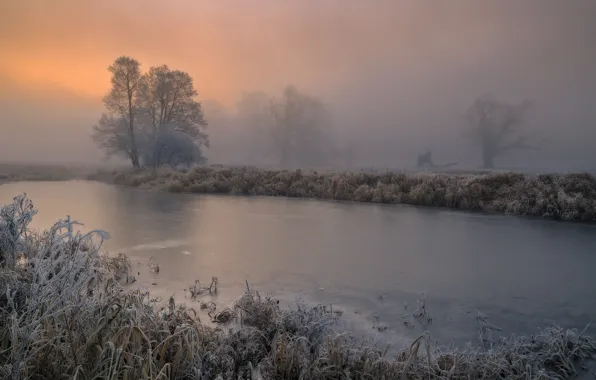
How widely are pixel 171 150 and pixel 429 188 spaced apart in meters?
17.5

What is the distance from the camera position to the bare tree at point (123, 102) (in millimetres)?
A: 24156

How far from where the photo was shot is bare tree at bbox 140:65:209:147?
25.3 meters

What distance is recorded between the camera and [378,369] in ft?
8.16

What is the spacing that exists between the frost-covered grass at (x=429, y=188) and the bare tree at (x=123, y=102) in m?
7.27

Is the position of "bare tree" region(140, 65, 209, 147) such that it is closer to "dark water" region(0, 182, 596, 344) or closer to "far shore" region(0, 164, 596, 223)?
"far shore" region(0, 164, 596, 223)

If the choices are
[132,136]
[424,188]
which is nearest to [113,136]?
[132,136]

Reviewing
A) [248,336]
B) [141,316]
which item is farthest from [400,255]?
[141,316]

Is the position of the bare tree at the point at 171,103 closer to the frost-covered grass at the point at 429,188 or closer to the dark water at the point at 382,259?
the frost-covered grass at the point at 429,188

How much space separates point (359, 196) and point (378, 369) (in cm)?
1139

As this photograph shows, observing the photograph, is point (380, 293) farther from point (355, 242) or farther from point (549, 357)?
point (355, 242)

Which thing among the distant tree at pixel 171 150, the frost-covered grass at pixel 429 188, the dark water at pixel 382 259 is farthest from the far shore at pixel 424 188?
the distant tree at pixel 171 150

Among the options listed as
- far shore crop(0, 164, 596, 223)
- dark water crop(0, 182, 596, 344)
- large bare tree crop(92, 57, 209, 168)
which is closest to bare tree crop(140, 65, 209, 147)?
large bare tree crop(92, 57, 209, 168)

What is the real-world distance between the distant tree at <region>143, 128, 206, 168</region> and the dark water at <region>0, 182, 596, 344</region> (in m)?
13.6

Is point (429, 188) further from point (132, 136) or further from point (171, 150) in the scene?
point (132, 136)
